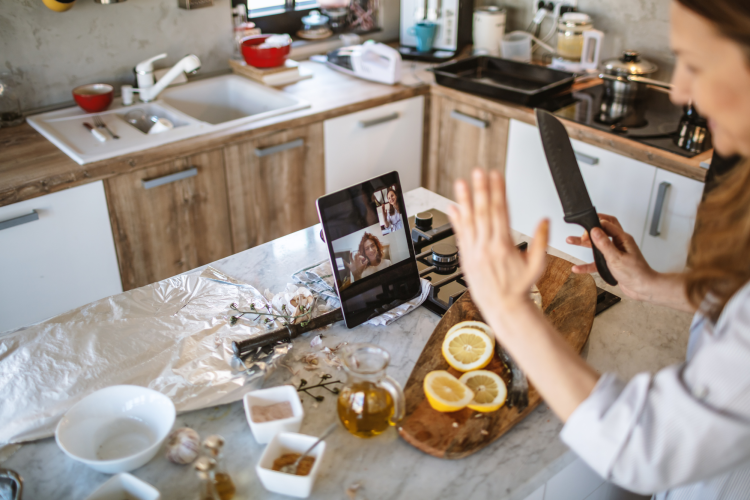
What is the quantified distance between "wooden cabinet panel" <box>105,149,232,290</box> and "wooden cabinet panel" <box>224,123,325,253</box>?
2.1 inches

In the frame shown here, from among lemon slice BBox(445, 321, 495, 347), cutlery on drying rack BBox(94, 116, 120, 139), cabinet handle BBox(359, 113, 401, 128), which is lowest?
cabinet handle BBox(359, 113, 401, 128)

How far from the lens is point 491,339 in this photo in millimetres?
1179

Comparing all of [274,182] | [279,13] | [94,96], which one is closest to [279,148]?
[274,182]

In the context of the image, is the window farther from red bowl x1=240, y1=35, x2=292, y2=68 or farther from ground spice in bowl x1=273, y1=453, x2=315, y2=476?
ground spice in bowl x1=273, y1=453, x2=315, y2=476

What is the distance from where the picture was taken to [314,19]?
123 inches

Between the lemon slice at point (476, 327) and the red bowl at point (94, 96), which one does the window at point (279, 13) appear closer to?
the red bowl at point (94, 96)

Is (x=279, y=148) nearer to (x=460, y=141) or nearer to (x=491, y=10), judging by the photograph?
(x=460, y=141)

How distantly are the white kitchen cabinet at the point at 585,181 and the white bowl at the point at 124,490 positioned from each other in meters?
1.83

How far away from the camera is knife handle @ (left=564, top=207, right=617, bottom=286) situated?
1181 millimetres

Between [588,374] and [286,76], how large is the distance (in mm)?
2220

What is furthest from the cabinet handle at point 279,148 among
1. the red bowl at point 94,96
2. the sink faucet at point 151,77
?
the red bowl at point 94,96

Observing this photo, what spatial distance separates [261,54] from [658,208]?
1682mm

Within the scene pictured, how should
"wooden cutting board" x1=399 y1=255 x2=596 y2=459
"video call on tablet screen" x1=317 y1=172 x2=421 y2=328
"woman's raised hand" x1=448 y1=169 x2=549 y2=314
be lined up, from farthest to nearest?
"video call on tablet screen" x1=317 y1=172 x2=421 y2=328
"wooden cutting board" x1=399 y1=255 x2=596 y2=459
"woman's raised hand" x1=448 y1=169 x2=549 y2=314

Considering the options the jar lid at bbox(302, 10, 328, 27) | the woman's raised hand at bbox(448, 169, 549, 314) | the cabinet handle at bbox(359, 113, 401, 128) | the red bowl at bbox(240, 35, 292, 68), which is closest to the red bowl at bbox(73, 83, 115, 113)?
the red bowl at bbox(240, 35, 292, 68)
